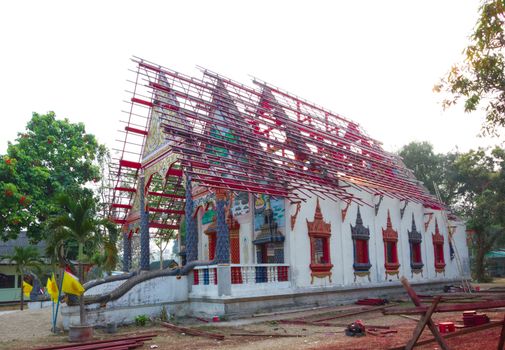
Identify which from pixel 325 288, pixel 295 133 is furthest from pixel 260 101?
pixel 325 288

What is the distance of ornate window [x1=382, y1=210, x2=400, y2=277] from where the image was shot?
21.8 metres

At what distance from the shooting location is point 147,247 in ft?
61.6

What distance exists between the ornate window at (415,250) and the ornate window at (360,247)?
179 inches

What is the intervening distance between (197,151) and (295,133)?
629 centimetres

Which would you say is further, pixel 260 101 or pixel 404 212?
pixel 404 212

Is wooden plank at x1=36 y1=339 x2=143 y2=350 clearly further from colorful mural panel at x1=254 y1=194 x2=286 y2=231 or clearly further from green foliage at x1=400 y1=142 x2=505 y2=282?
green foliage at x1=400 y1=142 x2=505 y2=282

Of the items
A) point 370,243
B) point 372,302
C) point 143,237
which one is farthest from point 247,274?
point 370,243

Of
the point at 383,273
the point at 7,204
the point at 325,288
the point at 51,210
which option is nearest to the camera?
the point at 325,288

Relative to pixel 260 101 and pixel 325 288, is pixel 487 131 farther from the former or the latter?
pixel 260 101

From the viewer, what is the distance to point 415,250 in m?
24.6

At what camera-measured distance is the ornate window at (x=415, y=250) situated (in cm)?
2392

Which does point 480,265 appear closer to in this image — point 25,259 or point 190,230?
point 190,230

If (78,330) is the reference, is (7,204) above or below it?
above

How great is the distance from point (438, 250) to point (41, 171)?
23.0m
